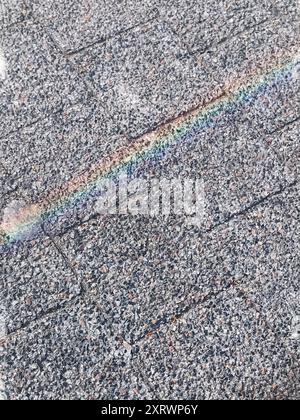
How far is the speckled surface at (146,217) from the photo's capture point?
2.71 metres

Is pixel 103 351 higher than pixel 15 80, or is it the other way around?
pixel 15 80

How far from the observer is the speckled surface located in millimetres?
2707

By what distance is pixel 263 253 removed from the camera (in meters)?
2.98

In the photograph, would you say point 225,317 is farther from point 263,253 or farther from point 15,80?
point 15,80

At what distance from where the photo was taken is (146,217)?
10.1ft

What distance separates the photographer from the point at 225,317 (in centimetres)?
281

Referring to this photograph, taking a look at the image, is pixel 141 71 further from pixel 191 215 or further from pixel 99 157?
pixel 191 215

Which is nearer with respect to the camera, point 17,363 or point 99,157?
point 17,363

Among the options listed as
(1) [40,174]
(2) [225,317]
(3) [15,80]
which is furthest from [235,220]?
(3) [15,80]
